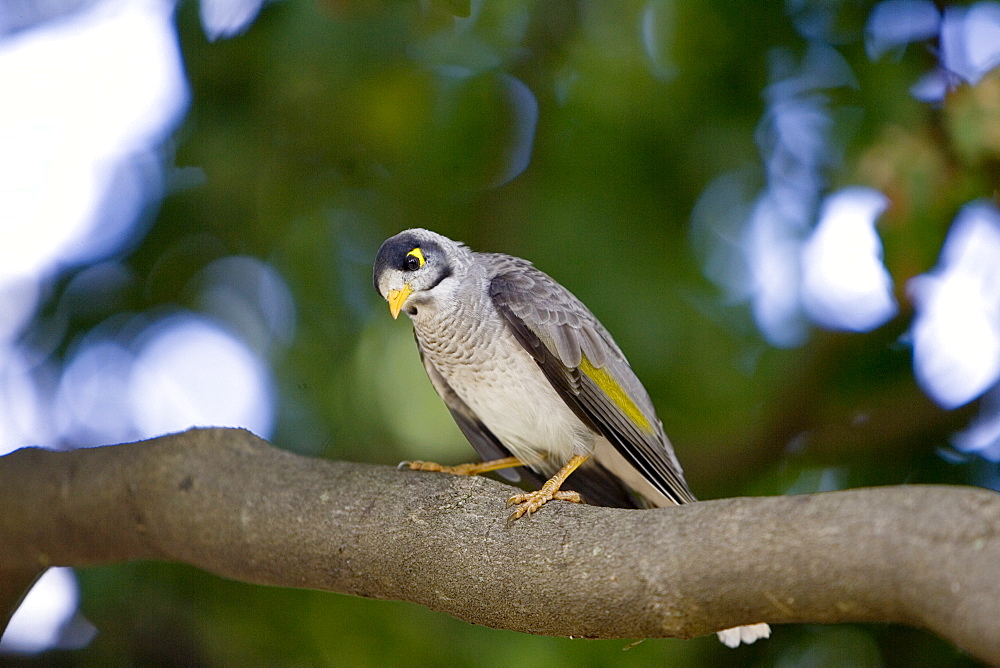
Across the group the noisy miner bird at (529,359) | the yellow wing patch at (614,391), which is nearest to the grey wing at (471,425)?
the noisy miner bird at (529,359)

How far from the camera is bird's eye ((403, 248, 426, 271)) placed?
9.51ft

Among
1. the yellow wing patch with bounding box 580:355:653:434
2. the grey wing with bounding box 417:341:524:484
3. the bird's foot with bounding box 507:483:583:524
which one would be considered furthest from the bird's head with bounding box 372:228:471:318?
the bird's foot with bounding box 507:483:583:524

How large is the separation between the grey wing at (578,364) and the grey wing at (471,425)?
22.1 inches

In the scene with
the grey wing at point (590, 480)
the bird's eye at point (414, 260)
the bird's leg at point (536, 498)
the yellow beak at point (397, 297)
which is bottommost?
the grey wing at point (590, 480)

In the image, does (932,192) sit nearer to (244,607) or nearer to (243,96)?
(243,96)

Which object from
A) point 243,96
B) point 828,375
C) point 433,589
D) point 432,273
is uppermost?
point 243,96

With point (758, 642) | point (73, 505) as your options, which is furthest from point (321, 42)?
point (758, 642)

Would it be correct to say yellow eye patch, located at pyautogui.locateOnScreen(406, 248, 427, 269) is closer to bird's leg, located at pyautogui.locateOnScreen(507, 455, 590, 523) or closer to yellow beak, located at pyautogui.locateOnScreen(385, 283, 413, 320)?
yellow beak, located at pyautogui.locateOnScreen(385, 283, 413, 320)

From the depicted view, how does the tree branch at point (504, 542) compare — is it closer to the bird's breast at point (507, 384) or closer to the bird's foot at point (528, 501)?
the bird's foot at point (528, 501)

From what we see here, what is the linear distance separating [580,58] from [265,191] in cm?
179

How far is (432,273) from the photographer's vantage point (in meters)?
3.05

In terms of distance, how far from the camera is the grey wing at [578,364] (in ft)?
10.1

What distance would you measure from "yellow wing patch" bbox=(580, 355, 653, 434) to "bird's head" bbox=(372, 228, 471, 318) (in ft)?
1.90

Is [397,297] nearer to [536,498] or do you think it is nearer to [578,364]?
[578,364]
